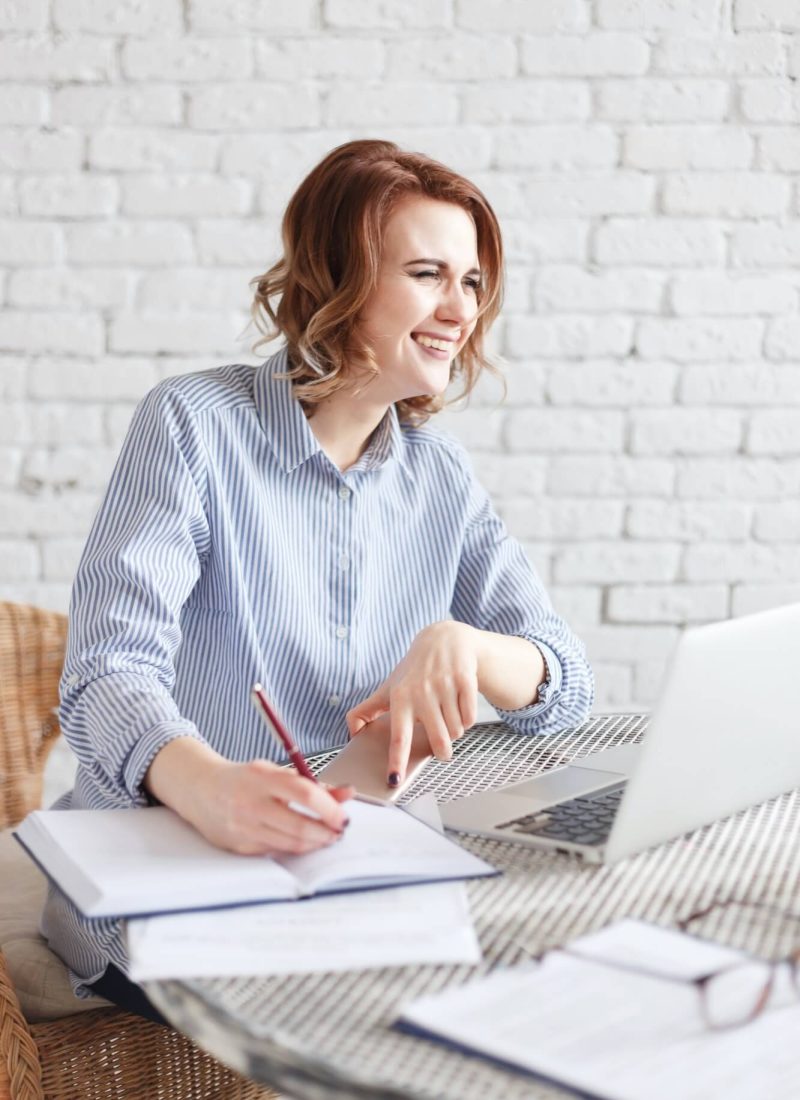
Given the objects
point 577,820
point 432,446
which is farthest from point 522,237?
point 577,820

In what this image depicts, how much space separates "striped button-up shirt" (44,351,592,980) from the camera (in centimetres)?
125

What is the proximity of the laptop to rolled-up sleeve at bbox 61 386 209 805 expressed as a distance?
0.28 meters

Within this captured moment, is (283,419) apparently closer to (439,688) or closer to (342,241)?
(342,241)

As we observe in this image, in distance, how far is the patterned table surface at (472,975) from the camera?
62 cm

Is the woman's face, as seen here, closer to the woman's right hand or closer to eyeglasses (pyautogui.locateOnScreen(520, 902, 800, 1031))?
the woman's right hand

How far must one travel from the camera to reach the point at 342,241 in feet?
4.90

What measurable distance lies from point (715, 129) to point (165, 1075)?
6.12 ft

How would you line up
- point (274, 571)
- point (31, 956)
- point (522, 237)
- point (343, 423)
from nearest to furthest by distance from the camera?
point (31, 956)
point (274, 571)
point (343, 423)
point (522, 237)

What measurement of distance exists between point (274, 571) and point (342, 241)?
1.38ft

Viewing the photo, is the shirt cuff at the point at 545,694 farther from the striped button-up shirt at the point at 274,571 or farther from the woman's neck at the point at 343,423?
the woman's neck at the point at 343,423

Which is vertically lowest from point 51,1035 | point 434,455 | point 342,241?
point 51,1035

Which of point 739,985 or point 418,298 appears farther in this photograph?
point 418,298

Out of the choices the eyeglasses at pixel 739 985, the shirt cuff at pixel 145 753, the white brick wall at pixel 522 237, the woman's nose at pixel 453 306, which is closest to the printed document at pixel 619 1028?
the eyeglasses at pixel 739 985

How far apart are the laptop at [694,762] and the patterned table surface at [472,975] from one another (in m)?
0.02
